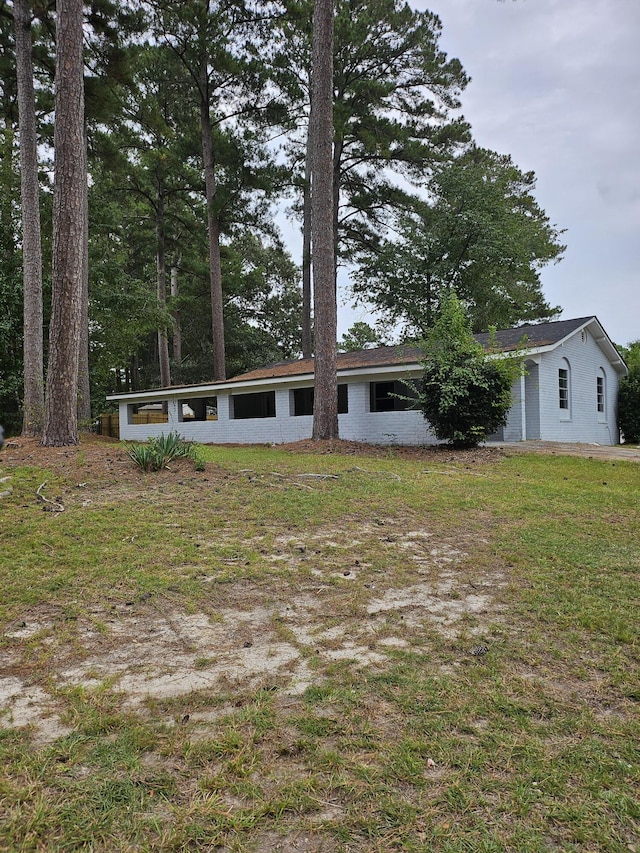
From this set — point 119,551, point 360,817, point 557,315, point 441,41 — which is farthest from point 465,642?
point 557,315

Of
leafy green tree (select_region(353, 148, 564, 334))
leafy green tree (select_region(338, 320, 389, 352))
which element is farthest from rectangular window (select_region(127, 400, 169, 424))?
leafy green tree (select_region(338, 320, 389, 352))

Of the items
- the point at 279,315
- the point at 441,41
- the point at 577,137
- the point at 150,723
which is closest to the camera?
the point at 150,723

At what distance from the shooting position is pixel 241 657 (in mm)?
2465

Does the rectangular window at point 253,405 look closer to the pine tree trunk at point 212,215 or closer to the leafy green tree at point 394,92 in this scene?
the pine tree trunk at point 212,215

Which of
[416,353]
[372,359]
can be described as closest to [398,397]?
[416,353]

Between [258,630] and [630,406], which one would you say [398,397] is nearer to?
[630,406]

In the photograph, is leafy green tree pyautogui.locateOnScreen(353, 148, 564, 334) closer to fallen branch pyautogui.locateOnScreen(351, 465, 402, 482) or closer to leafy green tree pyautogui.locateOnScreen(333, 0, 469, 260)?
leafy green tree pyautogui.locateOnScreen(333, 0, 469, 260)

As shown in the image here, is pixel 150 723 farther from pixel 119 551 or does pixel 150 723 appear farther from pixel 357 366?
pixel 357 366

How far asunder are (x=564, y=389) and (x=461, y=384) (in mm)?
6036

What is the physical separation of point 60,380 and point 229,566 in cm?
656

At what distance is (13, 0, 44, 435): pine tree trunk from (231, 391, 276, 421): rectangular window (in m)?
6.43

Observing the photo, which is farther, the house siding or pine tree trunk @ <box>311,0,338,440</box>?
the house siding

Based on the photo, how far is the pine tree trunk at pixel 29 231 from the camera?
12984 millimetres

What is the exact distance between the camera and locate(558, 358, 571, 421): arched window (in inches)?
591
